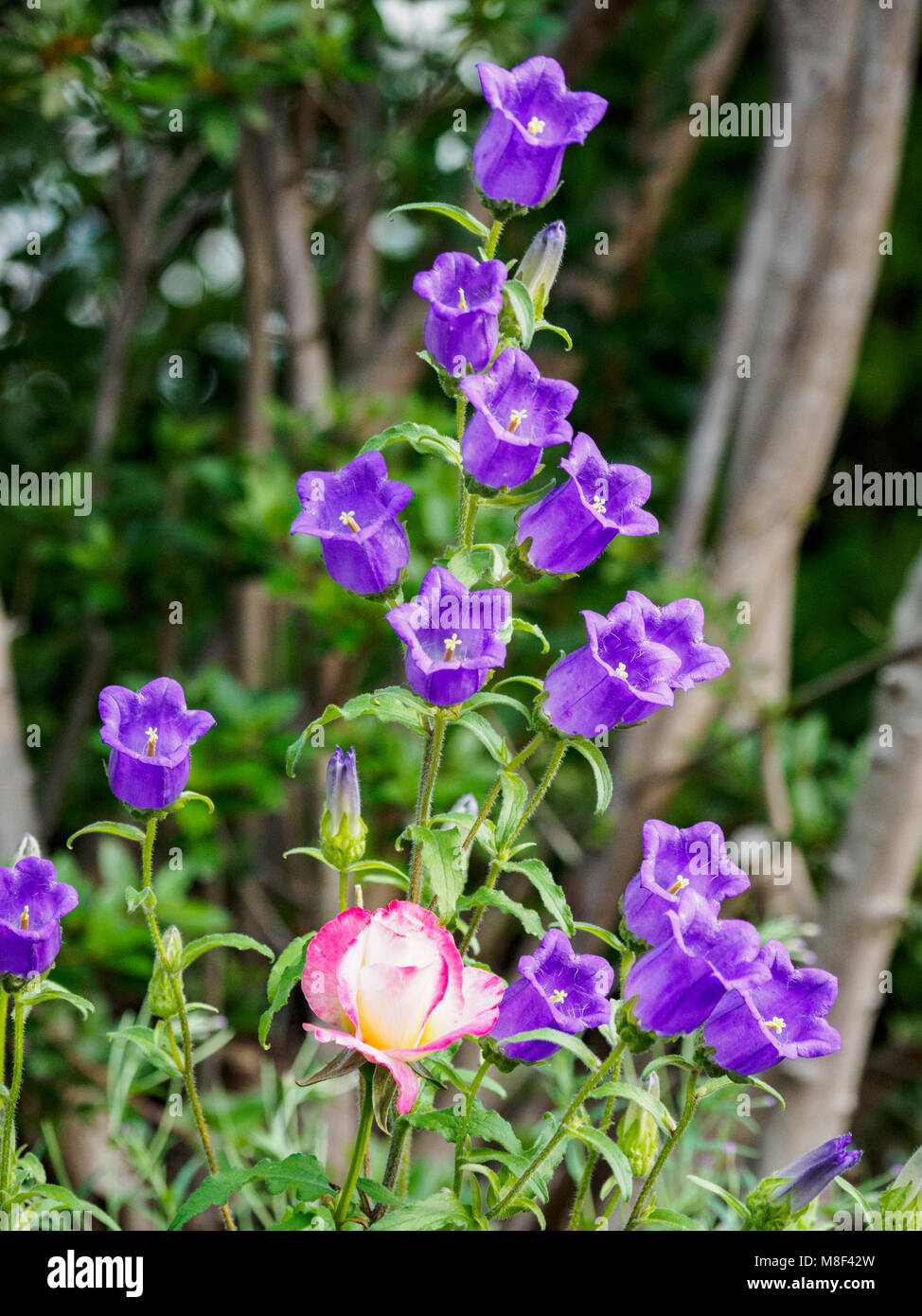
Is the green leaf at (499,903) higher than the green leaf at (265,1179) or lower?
higher

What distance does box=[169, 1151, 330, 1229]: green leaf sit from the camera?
556 millimetres

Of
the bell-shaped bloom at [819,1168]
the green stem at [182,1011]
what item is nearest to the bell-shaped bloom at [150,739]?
the green stem at [182,1011]

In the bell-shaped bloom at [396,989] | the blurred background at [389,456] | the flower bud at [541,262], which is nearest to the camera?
the bell-shaped bloom at [396,989]

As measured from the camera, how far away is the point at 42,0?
148 cm

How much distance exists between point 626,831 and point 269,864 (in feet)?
2.30

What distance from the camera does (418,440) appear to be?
59 cm

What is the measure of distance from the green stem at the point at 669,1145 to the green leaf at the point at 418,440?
1.03 ft

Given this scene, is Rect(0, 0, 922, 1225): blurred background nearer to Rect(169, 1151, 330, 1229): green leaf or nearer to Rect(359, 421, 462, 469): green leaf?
Rect(169, 1151, 330, 1229): green leaf

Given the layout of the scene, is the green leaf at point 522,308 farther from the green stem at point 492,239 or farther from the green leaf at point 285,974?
the green leaf at point 285,974

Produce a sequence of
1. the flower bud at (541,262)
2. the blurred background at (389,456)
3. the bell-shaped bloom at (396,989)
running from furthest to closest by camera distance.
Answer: the blurred background at (389,456) < the flower bud at (541,262) < the bell-shaped bloom at (396,989)

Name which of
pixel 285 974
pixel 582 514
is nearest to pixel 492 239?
pixel 582 514

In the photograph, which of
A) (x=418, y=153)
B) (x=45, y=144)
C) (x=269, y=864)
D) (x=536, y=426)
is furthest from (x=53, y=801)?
(x=536, y=426)

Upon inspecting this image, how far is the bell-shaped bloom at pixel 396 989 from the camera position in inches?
20.5

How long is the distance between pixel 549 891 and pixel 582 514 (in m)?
0.17
